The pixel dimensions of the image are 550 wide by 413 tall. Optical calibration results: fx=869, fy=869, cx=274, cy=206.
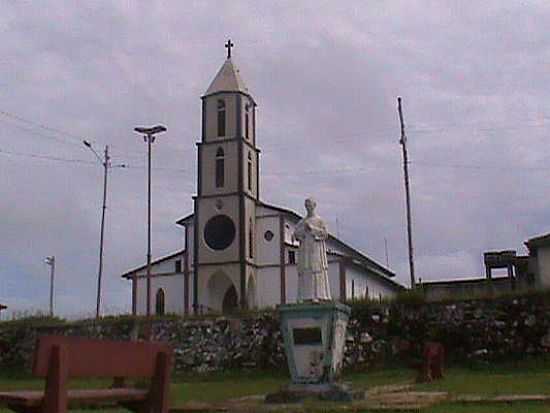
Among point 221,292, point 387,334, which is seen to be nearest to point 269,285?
point 221,292

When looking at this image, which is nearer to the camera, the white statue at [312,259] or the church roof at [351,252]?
the white statue at [312,259]

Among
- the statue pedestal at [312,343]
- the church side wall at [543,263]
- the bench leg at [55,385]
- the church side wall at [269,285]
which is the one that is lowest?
the bench leg at [55,385]

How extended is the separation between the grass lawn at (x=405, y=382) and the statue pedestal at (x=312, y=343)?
1413mm

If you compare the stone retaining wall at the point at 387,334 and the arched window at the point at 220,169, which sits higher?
the arched window at the point at 220,169

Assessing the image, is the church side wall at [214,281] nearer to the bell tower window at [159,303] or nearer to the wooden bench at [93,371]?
the bell tower window at [159,303]

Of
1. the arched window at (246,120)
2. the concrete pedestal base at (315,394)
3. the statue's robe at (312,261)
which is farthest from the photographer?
the arched window at (246,120)

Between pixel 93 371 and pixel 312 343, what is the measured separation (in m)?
8.82

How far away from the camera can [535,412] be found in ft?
32.0

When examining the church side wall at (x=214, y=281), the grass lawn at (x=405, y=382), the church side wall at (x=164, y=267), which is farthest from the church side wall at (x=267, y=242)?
the grass lawn at (x=405, y=382)

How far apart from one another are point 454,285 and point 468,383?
2497cm

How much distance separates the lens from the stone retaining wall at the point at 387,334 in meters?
20.3

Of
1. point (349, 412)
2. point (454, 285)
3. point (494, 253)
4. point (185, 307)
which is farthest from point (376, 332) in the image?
point (185, 307)

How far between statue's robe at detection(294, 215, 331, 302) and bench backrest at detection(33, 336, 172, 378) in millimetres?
8750

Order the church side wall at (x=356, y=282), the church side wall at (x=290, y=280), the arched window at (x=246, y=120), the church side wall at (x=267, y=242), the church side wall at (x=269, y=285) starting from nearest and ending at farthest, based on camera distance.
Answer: the church side wall at (x=356, y=282)
the church side wall at (x=290, y=280)
the church side wall at (x=269, y=285)
the church side wall at (x=267, y=242)
the arched window at (x=246, y=120)
